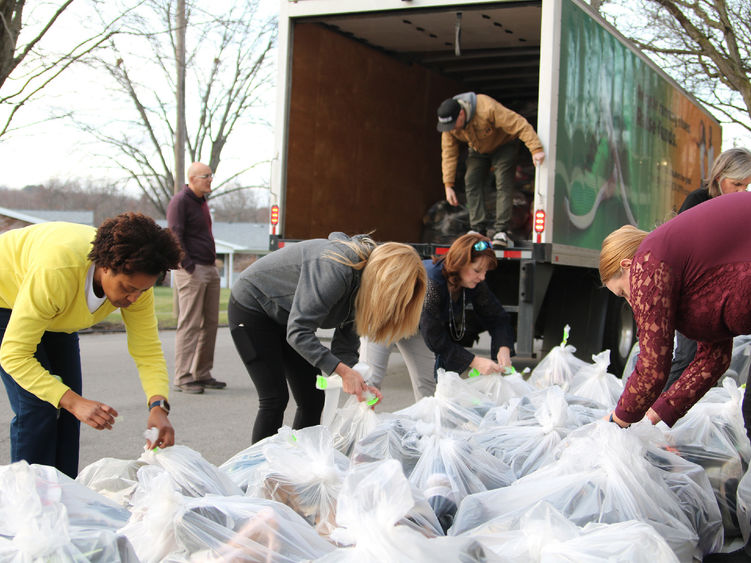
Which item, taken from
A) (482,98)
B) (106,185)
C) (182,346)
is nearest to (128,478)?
(182,346)

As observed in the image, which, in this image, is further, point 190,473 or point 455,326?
point 455,326

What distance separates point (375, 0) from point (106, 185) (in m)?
18.1

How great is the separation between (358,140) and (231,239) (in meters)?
39.6

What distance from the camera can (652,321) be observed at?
7.63 ft

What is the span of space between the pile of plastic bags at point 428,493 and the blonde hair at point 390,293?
0.39 metres

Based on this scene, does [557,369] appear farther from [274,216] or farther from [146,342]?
[274,216]

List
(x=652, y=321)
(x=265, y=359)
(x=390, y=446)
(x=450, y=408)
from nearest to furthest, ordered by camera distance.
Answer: (x=652, y=321) < (x=390, y=446) < (x=265, y=359) < (x=450, y=408)

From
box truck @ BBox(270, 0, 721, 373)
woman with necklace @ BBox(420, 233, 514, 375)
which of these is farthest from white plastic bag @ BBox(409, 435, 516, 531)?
box truck @ BBox(270, 0, 721, 373)

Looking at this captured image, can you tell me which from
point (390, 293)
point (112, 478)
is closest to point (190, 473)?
point (112, 478)

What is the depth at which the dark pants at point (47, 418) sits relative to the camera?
2.63 metres

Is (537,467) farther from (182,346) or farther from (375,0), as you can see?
(375,0)

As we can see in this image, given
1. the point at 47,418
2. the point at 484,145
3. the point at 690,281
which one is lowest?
the point at 47,418

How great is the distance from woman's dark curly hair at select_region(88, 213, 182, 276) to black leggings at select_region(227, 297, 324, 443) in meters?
0.86

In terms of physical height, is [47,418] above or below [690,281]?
below
